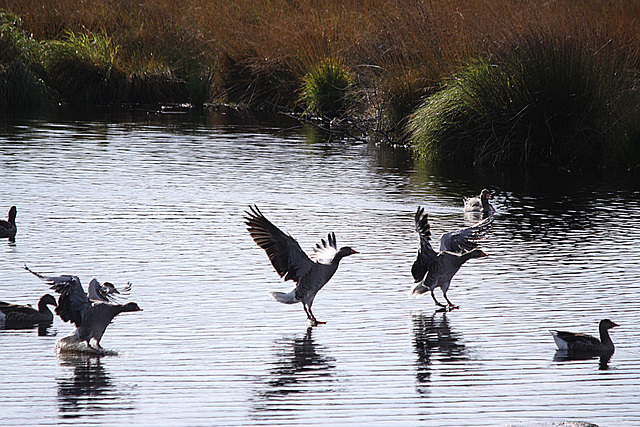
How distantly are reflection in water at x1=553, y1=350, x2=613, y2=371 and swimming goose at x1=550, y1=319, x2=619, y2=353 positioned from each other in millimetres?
23

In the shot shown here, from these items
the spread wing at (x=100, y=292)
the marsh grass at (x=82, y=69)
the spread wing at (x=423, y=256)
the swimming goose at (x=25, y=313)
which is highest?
the marsh grass at (x=82, y=69)

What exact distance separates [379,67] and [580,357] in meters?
13.0

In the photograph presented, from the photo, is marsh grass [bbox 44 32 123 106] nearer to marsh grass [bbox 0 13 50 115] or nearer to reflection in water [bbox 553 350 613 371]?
marsh grass [bbox 0 13 50 115]

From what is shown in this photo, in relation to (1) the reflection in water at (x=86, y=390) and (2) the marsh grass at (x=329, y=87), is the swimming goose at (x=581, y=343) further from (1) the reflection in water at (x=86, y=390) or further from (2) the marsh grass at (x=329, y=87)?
(2) the marsh grass at (x=329, y=87)

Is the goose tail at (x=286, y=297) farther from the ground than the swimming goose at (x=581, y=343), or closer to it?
farther from the ground

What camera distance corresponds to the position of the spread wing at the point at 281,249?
8.18 meters

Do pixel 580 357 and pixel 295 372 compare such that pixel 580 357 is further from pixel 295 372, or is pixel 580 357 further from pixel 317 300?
pixel 317 300

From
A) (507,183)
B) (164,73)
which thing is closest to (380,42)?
(507,183)

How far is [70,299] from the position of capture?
7.48m

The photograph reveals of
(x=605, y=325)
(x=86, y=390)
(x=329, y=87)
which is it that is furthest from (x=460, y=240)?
(x=329, y=87)

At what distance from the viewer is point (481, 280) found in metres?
9.83

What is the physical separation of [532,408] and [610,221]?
7.12 m

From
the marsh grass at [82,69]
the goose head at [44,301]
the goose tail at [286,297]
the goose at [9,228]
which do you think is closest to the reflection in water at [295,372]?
the goose tail at [286,297]

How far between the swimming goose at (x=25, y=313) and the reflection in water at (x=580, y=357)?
3864 millimetres
